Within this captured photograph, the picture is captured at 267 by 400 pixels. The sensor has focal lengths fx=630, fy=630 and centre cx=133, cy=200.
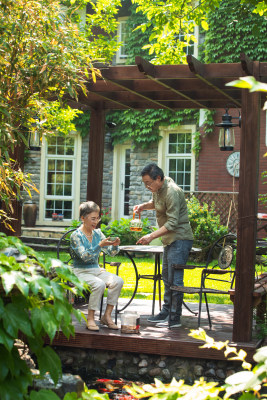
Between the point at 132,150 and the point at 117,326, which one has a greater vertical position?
the point at 132,150

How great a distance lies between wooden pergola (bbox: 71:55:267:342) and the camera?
507 cm

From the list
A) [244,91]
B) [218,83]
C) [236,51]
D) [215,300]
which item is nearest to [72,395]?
[244,91]

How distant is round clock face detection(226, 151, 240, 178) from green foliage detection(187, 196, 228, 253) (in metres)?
1.61

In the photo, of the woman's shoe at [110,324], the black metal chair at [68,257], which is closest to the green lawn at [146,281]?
the black metal chair at [68,257]

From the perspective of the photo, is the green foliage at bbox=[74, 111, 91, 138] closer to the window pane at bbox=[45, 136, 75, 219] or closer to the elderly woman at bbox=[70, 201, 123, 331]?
the window pane at bbox=[45, 136, 75, 219]

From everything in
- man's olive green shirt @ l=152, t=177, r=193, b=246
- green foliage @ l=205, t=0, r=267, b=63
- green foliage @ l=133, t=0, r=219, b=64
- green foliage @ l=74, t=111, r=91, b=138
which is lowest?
man's olive green shirt @ l=152, t=177, r=193, b=246

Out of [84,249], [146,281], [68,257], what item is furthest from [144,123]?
[84,249]

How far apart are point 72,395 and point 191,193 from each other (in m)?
11.2

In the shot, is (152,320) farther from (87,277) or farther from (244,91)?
(244,91)

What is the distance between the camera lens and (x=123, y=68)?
5.73m

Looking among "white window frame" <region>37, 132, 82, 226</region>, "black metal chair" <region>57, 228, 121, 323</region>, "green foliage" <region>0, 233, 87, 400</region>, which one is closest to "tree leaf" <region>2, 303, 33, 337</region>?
"green foliage" <region>0, 233, 87, 400</region>

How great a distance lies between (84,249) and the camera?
534 cm

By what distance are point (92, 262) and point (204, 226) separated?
6.83m

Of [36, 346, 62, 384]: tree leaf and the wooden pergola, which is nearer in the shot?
[36, 346, 62, 384]: tree leaf
